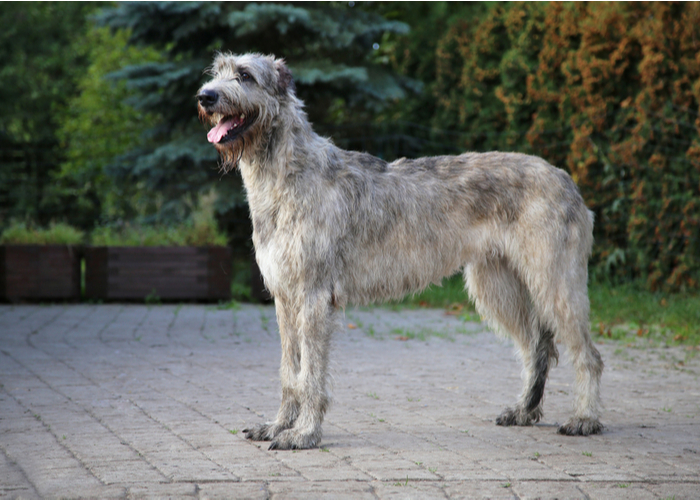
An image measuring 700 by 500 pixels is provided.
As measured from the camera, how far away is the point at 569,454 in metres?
4.00

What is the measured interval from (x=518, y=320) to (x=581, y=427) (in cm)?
88

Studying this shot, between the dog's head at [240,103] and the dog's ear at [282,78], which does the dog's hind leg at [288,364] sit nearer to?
the dog's head at [240,103]

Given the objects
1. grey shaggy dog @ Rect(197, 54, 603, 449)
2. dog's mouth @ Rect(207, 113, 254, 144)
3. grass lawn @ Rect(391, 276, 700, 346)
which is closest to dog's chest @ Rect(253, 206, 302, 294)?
grey shaggy dog @ Rect(197, 54, 603, 449)

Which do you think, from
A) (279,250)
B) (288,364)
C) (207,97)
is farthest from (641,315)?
(207,97)

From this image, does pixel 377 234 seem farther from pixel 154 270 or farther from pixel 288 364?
pixel 154 270

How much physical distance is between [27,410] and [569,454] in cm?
348

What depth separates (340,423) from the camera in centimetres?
466

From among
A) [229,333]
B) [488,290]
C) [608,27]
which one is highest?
[608,27]

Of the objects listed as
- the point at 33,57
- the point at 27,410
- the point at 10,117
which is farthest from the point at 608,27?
the point at 33,57

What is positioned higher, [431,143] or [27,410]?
[431,143]

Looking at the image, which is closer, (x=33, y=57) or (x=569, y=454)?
(x=569, y=454)

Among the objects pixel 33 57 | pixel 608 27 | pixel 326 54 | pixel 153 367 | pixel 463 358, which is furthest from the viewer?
pixel 33 57

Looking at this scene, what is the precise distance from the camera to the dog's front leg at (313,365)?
416cm

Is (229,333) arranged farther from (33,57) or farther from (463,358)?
(33,57)
